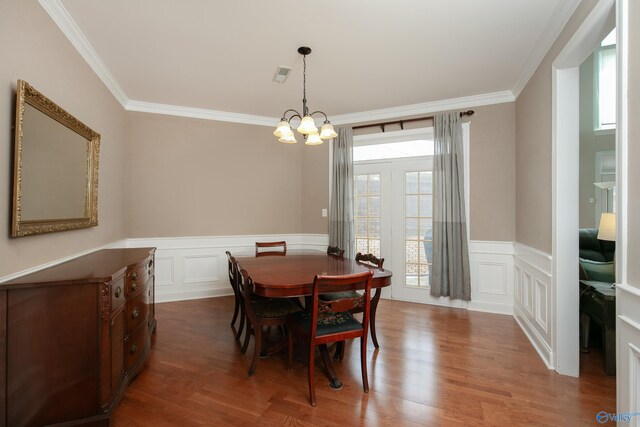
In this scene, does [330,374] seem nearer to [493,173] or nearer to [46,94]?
[46,94]

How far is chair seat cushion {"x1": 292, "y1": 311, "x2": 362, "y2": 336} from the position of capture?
6.86 feet

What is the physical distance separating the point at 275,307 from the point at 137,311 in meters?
1.03

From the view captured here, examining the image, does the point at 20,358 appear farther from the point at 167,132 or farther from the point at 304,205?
the point at 304,205

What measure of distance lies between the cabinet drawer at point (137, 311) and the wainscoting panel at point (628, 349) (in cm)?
285

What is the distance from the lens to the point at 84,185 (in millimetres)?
2631

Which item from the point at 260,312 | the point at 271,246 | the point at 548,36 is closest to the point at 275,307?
the point at 260,312

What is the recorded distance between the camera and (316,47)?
270 cm

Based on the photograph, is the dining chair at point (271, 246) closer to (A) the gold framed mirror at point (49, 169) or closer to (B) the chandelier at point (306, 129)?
(B) the chandelier at point (306, 129)

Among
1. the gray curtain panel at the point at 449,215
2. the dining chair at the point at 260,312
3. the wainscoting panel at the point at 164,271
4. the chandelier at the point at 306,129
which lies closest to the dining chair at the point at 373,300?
the dining chair at the point at 260,312

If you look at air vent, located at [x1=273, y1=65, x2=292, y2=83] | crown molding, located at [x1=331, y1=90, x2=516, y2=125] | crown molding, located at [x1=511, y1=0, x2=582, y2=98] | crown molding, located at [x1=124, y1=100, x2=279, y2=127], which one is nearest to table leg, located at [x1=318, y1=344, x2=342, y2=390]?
air vent, located at [x1=273, y1=65, x2=292, y2=83]

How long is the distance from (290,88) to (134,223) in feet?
9.07

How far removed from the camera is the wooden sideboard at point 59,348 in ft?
4.90

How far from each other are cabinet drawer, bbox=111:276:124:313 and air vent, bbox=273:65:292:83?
240cm

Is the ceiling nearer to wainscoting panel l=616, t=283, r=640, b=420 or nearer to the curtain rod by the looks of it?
the curtain rod
